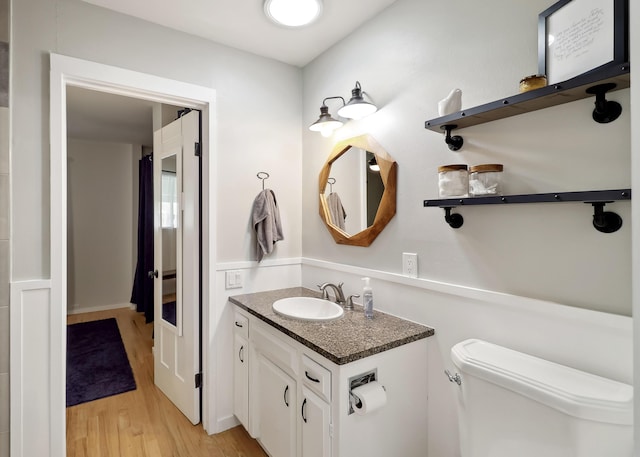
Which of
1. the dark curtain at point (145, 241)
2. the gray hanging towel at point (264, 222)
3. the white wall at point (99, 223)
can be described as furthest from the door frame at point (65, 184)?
the white wall at point (99, 223)

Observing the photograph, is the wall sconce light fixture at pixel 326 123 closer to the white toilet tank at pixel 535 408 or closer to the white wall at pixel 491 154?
the white wall at pixel 491 154

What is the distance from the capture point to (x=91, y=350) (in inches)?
132

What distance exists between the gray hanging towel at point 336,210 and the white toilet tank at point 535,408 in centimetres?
103

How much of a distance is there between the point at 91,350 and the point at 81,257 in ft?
6.01

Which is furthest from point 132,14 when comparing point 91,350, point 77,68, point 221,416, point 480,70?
point 91,350

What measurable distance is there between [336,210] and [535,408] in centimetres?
140

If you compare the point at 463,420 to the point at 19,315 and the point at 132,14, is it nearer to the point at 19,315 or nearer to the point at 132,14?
the point at 19,315

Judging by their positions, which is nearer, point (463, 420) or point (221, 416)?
point (463, 420)

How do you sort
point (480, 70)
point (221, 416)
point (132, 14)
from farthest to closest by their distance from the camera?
point (221, 416), point (132, 14), point (480, 70)

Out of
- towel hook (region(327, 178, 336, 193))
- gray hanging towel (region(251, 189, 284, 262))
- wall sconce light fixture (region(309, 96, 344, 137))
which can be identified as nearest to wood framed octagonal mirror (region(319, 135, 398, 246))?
towel hook (region(327, 178, 336, 193))

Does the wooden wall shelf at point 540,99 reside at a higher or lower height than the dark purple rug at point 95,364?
higher

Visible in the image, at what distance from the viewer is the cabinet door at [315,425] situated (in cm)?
131

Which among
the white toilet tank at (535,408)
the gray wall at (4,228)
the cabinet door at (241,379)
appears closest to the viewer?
the white toilet tank at (535,408)

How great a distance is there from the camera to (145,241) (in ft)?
13.3
